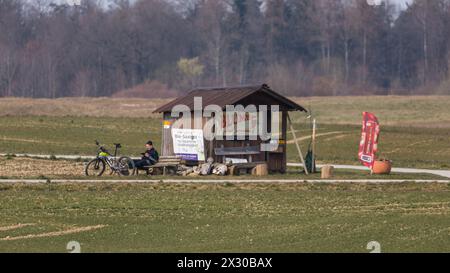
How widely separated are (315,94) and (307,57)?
62.2ft

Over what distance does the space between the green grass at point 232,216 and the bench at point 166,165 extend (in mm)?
5537

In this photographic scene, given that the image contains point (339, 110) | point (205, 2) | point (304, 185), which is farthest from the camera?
point (205, 2)

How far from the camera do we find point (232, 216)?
992 inches

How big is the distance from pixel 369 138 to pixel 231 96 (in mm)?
5342

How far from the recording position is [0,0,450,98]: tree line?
11669cm

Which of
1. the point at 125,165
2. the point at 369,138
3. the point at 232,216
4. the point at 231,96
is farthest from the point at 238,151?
the point at 232,216

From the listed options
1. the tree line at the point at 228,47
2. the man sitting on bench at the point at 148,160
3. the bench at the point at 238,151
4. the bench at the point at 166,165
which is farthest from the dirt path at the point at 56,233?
the tree line at the point at 228,47

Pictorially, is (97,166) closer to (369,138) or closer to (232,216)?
(369,138)

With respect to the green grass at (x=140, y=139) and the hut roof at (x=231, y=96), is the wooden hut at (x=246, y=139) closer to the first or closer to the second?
the hut roof at (x=231, y=96)

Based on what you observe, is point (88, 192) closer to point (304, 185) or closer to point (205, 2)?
point (304, 185)

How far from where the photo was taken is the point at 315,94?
107 metres

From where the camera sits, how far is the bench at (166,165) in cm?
3778
